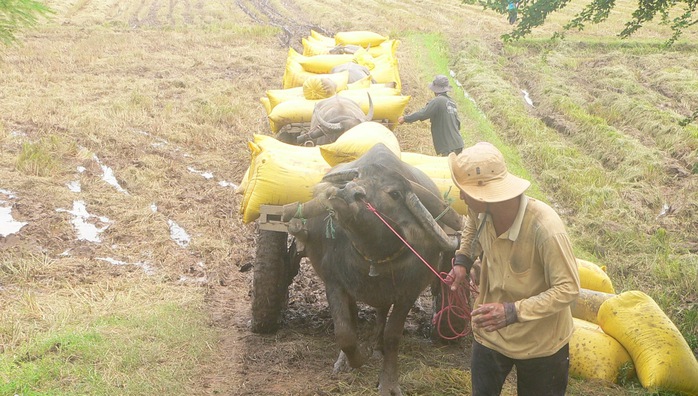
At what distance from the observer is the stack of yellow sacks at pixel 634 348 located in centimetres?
484

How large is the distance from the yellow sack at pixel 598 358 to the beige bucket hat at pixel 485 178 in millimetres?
2161

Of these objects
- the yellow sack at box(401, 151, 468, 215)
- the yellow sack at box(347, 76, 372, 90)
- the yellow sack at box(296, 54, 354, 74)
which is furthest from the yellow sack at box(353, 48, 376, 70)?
the yellow sack at box(401, 151, 468, 215)

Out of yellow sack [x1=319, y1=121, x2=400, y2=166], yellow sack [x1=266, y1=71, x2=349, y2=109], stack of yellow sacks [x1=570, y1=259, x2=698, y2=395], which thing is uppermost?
yellow sack [x1=319, y1=121, x2=400, y2=166]

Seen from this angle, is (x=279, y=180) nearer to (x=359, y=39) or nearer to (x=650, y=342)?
(x=650, y=342)

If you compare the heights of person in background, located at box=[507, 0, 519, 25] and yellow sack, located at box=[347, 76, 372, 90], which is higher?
person in background, located at box=[507, 0, 519, 25]

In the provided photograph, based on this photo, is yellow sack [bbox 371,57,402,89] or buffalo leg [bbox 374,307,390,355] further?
yellow sack [bbox 371,57,402,89]

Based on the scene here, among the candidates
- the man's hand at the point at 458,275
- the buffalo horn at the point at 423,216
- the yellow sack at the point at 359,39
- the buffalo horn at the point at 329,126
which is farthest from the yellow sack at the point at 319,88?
the yellow sack at the point at 359,39

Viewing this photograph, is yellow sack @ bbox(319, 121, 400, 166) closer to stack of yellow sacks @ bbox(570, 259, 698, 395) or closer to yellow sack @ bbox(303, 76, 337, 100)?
stack of yellow sacks @ bbox(570, 259, 698, 395)

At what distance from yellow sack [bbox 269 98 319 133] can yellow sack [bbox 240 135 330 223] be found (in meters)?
2.67

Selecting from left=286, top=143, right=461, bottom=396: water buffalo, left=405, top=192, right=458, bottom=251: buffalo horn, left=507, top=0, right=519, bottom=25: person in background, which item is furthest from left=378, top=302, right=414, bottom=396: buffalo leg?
left=507, top=0, right=519, bottom=25: person in background

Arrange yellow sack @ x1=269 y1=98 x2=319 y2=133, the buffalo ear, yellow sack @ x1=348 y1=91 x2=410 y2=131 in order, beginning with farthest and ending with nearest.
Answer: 1. yellow sack @ x1=348 y1=91 x2=410 y2=131
2. yellow sack @ x1=269 y1=98 x2=319 y2=133
3. the buffalo ear

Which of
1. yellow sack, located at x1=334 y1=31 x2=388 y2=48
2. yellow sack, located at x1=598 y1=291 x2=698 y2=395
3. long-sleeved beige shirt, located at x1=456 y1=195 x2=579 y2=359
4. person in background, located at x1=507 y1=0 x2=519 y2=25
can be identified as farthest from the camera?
yellow sack, located at x1=334 y1=31 x2=388 y2=48

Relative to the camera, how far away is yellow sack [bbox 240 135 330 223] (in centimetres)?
551

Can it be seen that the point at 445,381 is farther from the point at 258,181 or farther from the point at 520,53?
the point at 520,53
